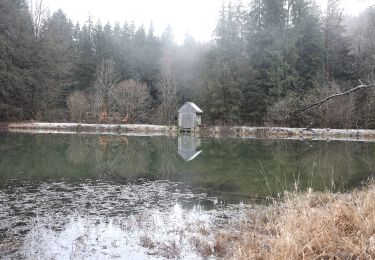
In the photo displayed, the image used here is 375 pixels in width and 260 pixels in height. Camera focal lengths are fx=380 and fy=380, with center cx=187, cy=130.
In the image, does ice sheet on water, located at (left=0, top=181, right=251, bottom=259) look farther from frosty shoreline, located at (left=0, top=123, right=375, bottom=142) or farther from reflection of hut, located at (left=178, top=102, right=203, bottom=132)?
reflection of hut, located at (left=178, top=102, right=203, bottom=132)

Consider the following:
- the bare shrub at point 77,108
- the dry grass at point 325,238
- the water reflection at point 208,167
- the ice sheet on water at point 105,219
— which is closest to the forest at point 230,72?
the bare shrub at point 77,108

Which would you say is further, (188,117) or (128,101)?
(128,101)

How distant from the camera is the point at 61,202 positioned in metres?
9.22

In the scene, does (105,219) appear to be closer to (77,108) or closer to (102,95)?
(77,108)

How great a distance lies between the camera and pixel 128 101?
43.1m

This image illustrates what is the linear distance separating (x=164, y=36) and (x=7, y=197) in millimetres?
57124

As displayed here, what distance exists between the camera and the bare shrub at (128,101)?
4266 cm

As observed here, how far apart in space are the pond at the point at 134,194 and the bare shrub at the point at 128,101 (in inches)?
903

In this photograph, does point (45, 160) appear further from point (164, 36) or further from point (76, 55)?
point (164, 36)

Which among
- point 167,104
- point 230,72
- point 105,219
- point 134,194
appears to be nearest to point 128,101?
point 167,104

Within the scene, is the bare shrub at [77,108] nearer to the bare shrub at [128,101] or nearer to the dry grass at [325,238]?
the bare shrub at [128,101]

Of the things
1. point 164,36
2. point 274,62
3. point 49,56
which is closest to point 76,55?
point 49,56

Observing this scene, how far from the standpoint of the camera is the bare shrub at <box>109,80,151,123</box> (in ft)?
140

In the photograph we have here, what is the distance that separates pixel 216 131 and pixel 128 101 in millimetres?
12137
